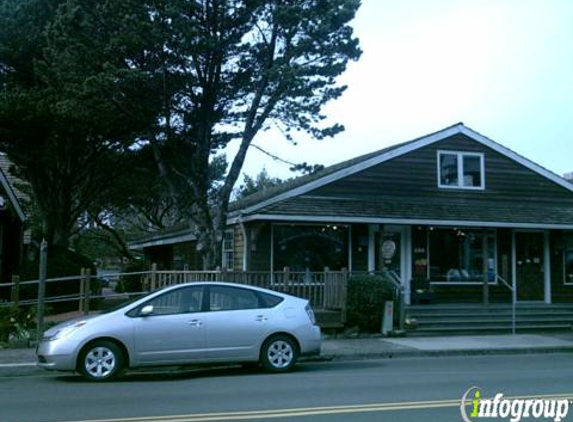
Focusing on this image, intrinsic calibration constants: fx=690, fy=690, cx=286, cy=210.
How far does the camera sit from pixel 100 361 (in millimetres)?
10508

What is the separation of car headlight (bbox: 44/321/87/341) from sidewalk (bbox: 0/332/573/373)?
1.88 metres

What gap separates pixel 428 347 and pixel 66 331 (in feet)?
25.6

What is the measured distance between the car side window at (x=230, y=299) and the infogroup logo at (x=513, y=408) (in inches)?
156

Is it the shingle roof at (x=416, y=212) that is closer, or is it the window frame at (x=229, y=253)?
the shingle roof at (x=416, y=212)

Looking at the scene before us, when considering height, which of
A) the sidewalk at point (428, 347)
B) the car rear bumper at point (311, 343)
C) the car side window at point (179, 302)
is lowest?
the sidewalk at point (428, 347)

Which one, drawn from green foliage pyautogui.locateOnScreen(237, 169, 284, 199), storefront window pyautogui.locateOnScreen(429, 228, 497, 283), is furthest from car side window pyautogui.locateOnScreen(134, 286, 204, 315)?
green foliage pyautogui.locateOnScreen(237, 169, 284, 199)

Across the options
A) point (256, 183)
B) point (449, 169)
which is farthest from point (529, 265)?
point (256, 183)

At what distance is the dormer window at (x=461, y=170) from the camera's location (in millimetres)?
21203

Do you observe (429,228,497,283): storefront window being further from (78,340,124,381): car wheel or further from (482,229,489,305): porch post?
(78,340,124,381): car wheel

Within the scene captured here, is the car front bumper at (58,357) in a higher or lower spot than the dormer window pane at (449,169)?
lower

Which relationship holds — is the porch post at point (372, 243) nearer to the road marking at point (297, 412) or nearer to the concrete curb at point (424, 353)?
the concrete curb at point (424, 353)

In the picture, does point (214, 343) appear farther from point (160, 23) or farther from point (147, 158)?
point (147, 158)

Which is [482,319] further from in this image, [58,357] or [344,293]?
[58,357]

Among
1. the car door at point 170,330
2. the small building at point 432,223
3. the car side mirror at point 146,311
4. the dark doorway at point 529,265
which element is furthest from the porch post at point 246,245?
the dark doorway at point 529,265
